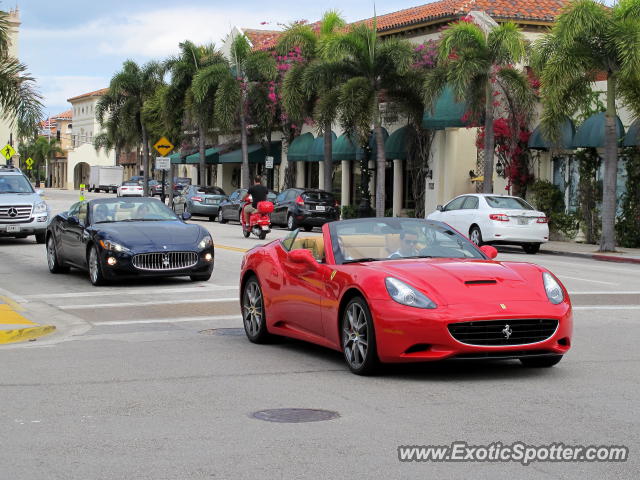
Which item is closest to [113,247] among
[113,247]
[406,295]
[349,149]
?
[113,247]

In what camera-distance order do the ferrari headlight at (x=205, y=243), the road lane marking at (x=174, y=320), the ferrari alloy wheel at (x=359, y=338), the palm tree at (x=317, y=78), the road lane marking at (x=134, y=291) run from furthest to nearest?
the palm tree at (x=317, y=78) < the ferrari headlight at (x=205, y=243) < the road lane marking at (x=134, y=291) < the road lane marking at (x=174, y=320) < the ferrari alloy wheel at (x=359, y=338)

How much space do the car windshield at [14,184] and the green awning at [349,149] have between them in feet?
71.4

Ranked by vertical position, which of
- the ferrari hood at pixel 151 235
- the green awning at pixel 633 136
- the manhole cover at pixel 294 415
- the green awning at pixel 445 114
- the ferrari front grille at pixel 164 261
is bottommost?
the manhole cover at pixel 294 415

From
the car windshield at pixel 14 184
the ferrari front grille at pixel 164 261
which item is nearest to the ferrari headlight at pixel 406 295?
the ferrari front grille at pixel 164 261

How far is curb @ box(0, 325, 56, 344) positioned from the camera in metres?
11.8

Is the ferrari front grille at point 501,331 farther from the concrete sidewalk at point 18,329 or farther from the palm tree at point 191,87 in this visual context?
the palm tree at point 191,87

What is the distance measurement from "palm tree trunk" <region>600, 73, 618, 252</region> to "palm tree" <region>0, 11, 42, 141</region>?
53.0 feet

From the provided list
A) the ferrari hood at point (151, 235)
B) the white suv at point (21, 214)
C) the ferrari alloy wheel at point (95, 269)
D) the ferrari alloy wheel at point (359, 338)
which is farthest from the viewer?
the white suv at point (21, 214)

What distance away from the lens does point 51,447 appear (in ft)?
21.8

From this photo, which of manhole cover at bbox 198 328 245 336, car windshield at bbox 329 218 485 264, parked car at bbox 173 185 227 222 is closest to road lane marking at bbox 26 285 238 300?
manhole cover at bbox 198 328 245 336

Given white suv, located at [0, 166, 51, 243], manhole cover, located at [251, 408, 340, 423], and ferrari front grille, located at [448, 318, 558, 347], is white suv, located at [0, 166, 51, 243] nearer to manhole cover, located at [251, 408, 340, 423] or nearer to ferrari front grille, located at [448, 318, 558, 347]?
ferrari front grille, located at [448, 318, 558, 347]

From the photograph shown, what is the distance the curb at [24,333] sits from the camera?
1181 centimetres

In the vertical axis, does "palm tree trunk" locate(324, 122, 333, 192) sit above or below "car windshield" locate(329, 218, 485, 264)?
above

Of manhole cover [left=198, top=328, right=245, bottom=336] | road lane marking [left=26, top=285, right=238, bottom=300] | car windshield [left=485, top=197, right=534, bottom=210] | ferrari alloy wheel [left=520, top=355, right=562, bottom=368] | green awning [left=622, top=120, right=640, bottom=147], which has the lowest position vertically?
road lane marking [left=26, top=285, right=238, bottom=300]
